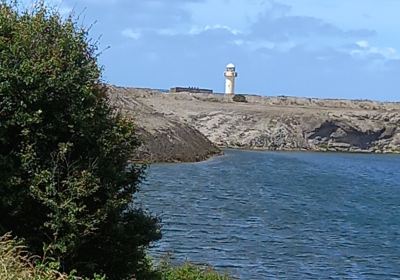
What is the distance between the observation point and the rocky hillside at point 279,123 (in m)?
91.0

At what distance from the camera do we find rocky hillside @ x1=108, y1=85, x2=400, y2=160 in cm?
9100

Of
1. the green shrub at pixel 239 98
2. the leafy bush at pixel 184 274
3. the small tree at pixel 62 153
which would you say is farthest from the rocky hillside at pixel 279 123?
the small tree at pixel 62 153

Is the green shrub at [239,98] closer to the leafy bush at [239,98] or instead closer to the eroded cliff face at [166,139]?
the leafy bush at [239,98]

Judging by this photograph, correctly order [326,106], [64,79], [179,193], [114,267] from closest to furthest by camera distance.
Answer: [64,79] → [114,267] → [179,193] → [326,106]

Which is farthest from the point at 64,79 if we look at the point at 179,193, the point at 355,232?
the point at 179,193

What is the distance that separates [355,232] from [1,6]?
1935 cm

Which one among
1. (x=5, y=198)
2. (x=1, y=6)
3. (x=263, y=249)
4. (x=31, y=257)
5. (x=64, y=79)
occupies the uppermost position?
(x=1, y=6)

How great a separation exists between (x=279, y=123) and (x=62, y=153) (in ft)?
265

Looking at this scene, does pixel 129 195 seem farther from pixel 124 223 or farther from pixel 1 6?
pixel 1 6

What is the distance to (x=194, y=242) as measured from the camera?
2534 cm

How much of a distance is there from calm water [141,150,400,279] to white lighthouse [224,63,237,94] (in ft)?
154

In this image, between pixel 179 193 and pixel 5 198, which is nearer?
pixel 5 198

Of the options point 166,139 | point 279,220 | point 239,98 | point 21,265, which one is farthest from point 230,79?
point 21,265

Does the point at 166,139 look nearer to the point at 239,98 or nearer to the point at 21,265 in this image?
the point at 239,98
